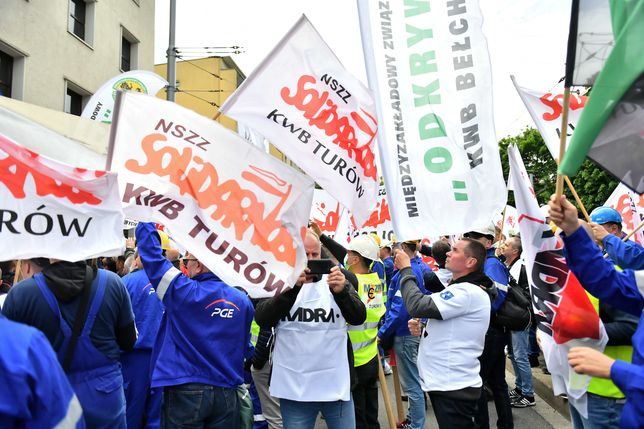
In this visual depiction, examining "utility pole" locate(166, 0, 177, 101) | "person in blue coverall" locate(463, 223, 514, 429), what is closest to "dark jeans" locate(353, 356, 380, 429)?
"person in blue coverall" locate(463, 223, 514, 429)

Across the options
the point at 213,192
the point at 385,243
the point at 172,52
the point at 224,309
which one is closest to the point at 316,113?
the point at 213,192

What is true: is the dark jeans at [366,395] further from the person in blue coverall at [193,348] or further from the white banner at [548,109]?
the white banner at [548,109]

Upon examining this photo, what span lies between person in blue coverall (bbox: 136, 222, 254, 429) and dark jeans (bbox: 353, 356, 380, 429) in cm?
146

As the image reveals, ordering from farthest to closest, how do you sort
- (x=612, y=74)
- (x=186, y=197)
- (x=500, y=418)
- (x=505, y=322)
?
(x=500, y=418) < (x=505, y=322) < (x=186, y=197) < (x=612, y=74)

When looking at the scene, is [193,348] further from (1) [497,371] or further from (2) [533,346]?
(2) [533,346]

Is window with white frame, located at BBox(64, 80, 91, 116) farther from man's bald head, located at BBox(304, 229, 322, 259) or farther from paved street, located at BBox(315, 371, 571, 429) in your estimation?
man's bald head, located at BBox(304, 229, 322, 259)

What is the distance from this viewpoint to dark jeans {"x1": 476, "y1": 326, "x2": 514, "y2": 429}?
Answer: 207 inches

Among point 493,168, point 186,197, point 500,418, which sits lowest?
point 500,418

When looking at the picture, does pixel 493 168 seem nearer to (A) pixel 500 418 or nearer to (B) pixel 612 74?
(B) pixel 612 74

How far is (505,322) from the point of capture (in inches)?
190

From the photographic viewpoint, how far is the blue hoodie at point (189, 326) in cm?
350

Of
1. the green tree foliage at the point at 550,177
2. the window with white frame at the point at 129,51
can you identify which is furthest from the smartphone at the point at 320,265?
the window with white frame at the point at 129,51

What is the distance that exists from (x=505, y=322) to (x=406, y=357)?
4.78 feet

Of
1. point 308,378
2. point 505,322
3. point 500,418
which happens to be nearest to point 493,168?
point 505,322
